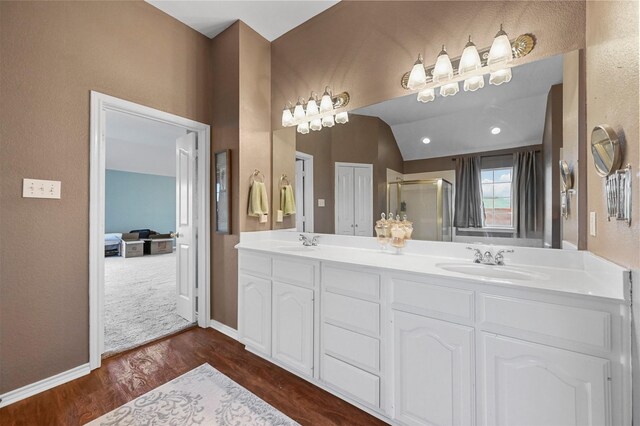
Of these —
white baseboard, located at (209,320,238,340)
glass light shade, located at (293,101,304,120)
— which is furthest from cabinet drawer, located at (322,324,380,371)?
glass light shade, located at (293,101,304,120)

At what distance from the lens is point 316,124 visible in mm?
2439

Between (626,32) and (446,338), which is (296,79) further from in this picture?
(446,338)

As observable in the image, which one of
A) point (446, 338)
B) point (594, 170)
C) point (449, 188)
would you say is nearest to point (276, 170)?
point (449, 188)

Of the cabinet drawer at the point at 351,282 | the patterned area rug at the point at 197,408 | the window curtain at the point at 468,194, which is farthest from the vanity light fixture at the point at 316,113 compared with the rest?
the patterned area rug at the point at 197,408

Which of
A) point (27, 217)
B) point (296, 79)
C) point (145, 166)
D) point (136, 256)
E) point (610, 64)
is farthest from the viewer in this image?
point (145, 166)

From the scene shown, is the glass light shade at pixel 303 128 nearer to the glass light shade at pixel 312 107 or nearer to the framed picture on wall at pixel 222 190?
the glass light shade at pixel 312 107

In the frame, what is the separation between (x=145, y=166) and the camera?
26.2ft

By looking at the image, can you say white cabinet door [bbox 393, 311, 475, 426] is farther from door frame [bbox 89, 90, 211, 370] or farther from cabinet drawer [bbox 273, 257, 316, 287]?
door frame [bbox 89, 90, 211, 370]

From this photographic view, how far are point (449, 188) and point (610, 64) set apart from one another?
3.03 feet

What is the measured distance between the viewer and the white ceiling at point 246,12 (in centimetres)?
232

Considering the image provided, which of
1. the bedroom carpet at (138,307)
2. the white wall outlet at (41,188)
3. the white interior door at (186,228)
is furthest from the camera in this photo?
the white interior door at (186,228)

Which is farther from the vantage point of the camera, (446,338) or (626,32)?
(446,338)

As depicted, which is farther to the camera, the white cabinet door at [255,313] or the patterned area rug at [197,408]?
the white cabinet door at [255,313]

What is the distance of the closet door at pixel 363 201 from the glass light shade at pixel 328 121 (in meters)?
0.47
